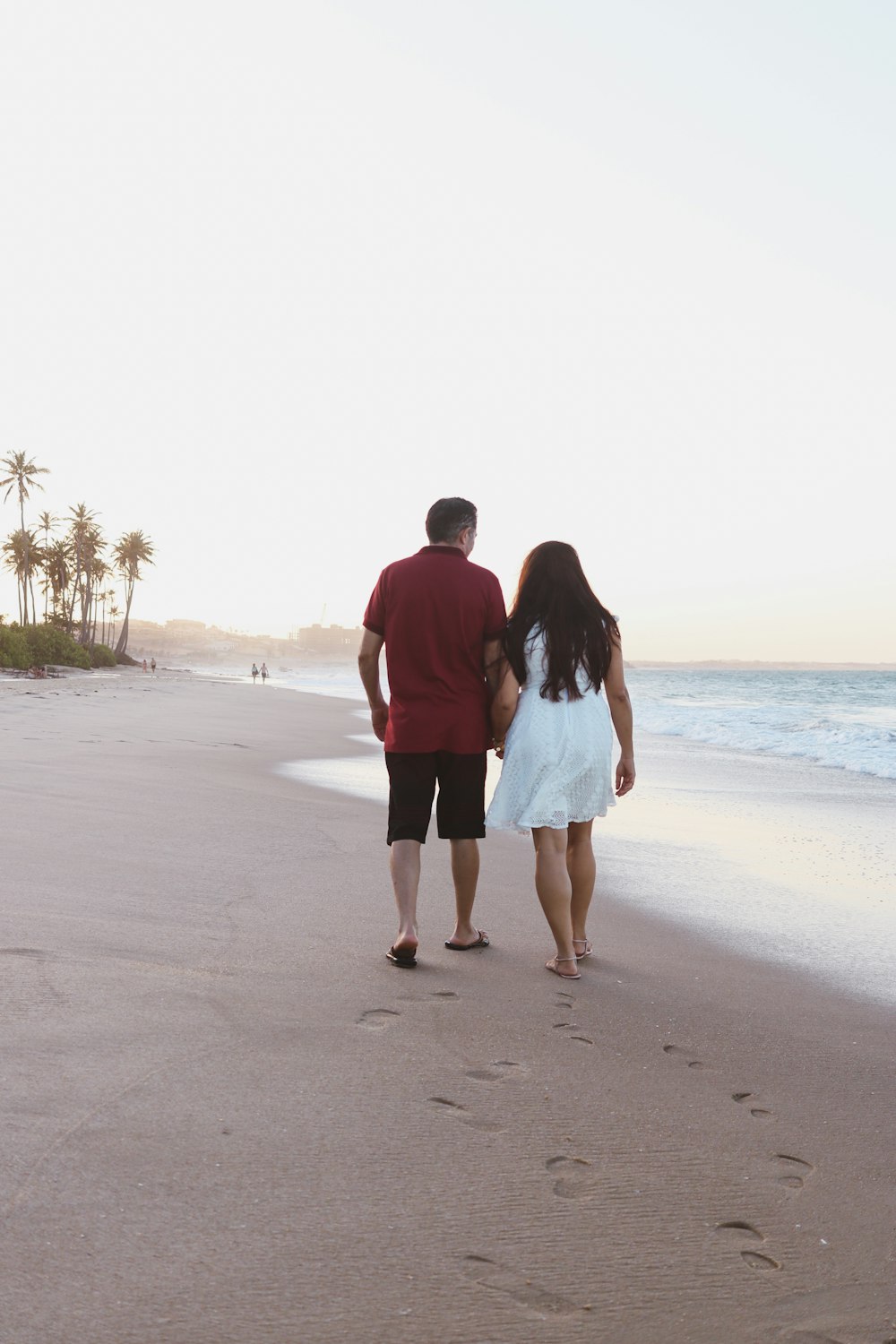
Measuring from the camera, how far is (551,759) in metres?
3.87

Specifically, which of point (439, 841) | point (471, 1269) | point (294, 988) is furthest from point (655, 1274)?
point (439, 841)

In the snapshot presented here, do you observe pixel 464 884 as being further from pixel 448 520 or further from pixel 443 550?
pixel 448 520

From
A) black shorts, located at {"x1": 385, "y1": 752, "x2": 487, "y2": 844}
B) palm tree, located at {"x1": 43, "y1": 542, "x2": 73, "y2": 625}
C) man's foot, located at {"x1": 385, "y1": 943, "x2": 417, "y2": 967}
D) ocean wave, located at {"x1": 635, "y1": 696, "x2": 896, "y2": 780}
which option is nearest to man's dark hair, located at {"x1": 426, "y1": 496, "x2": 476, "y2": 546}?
black shorts, located at {"x1": 385, "y1": 752, "x2": 487, "y2": 844}

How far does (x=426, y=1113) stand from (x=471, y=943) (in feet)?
5.31

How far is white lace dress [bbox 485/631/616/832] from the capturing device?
3869 millimetres

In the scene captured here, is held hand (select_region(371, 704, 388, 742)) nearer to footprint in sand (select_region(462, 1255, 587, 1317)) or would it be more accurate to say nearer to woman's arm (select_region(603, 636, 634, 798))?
woman's arm (select_region(603, 636, 634, 798))

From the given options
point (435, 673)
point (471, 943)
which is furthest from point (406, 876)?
point (435, 673)

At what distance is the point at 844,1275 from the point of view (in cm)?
191

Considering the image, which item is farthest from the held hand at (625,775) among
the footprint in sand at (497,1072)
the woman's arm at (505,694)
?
the footprint in sand at (497,1072)

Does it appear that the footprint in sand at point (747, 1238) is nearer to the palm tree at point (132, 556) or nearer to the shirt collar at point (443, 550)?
the shirt collar at point (443, 550)

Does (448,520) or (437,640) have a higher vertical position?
(448,520)

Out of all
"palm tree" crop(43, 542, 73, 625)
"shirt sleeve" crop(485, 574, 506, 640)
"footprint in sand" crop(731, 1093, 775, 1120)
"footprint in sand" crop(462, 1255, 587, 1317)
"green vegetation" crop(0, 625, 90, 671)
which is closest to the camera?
"footprint in sand" crop(462, 1255, 587, 1317)

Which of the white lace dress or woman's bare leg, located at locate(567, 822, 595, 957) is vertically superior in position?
the white lace dress

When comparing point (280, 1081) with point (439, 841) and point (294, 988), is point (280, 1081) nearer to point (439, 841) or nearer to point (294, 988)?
point (294, 988)
